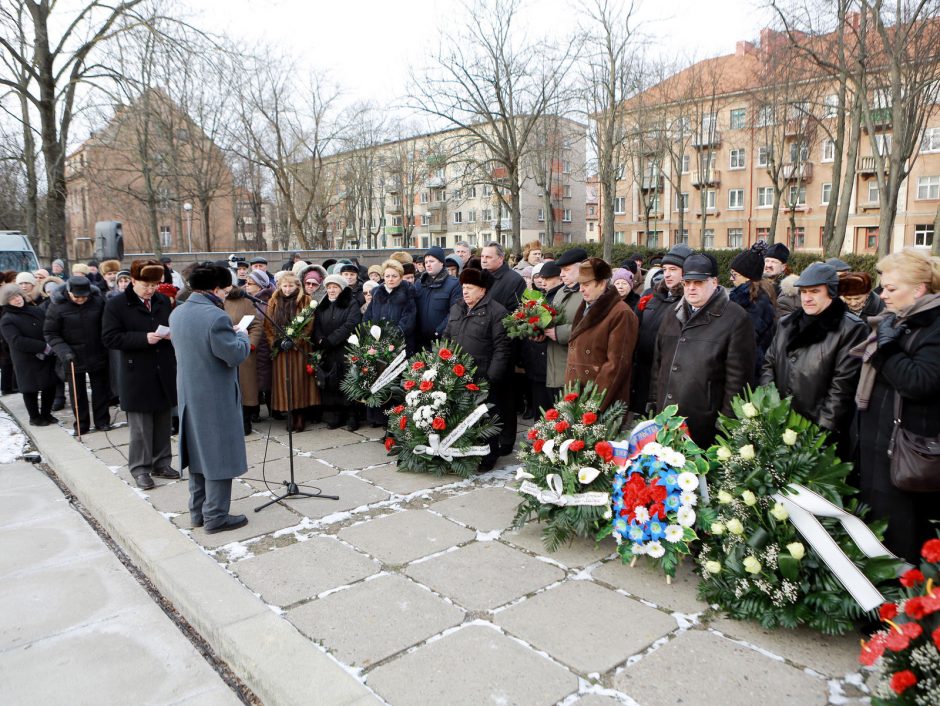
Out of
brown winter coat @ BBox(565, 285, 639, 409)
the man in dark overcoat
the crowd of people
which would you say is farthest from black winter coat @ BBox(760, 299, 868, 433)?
the man in dark overcoat

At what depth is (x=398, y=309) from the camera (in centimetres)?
757

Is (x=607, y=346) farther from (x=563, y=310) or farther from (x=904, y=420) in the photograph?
(x=904, y=420)

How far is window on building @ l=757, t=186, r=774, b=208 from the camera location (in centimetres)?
4925

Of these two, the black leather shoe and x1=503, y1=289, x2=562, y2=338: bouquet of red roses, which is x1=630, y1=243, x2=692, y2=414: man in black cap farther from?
the black leather shoe

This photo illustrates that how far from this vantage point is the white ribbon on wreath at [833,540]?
316cm

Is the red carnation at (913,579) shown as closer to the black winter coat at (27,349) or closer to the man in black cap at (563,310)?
the man in black cap at (563,310)

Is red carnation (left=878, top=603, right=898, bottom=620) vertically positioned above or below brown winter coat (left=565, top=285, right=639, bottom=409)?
below

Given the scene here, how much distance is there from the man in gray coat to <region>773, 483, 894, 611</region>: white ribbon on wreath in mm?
3550

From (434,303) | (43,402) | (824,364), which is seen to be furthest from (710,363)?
(43,402)

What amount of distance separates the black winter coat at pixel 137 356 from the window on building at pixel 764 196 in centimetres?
5040

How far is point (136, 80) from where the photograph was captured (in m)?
16.9

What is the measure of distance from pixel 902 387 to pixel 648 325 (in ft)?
9.74

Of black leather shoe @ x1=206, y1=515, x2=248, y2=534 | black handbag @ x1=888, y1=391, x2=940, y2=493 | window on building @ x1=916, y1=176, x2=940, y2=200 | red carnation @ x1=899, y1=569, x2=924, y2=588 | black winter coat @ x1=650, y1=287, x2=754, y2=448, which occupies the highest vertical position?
window on building @ x1=916, y1=176, x2=940, y2=200

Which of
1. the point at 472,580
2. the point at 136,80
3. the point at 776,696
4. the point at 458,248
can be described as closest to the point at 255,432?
the point at 458,248
